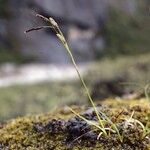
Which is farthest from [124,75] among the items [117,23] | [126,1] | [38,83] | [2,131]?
[126,1]

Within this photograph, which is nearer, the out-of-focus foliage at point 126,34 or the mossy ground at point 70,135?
the mossy ground at point 70,135

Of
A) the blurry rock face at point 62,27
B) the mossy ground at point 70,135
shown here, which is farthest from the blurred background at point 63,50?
the mossy ground at point 70,135

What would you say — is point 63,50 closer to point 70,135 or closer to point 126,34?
point 126,34

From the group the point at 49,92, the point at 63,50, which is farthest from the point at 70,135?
the point at 63,50

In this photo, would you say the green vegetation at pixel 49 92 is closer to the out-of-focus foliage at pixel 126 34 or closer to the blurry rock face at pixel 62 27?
the blurry rock face at pixel 62 27

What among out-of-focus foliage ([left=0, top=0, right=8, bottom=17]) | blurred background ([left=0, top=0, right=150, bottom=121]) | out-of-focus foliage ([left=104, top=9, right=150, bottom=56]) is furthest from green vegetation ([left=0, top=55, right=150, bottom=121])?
out-of-focus foliage ([left=104, top=9, right=150, bottom=56])

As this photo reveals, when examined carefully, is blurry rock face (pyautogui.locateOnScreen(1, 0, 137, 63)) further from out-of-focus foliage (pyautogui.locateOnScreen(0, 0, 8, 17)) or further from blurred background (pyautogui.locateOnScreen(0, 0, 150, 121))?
out-of-focus foliage (pyautogui.locateOnScreen(0, 0, 8, 17))

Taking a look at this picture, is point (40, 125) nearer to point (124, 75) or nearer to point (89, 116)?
point (89, 116)
